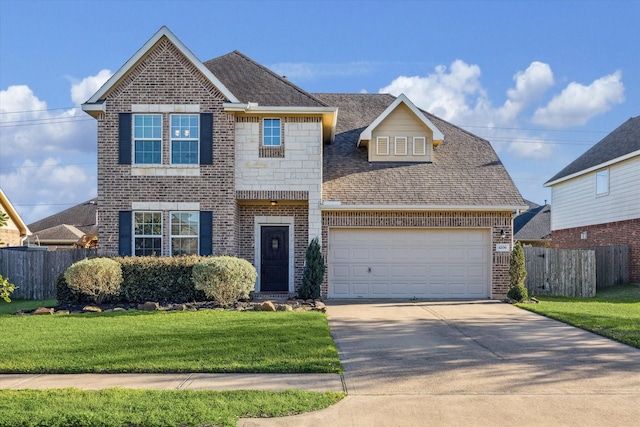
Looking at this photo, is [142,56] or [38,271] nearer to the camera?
[142,56]

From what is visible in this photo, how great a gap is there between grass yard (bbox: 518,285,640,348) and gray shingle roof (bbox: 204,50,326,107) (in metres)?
9.05

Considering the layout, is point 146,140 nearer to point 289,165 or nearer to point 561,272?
point 289,165

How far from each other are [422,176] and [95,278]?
1061 centimetres

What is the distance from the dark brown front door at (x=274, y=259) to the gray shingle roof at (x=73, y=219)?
92.9 feet

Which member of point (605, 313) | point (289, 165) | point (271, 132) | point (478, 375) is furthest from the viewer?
point (271, 132)

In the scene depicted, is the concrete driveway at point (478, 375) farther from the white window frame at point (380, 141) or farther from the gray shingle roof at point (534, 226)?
the gray shingle roof at point (534, 226)

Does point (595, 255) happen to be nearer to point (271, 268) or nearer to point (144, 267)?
point (271, 268)

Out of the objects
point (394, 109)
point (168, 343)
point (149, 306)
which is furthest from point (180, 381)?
point (394, 109)

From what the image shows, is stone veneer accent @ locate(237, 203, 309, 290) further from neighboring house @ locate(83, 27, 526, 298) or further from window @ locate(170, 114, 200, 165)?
window @ locate(170, 114, 200, 165)

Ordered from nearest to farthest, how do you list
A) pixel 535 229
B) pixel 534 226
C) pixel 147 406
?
1. pixel 147 406
2. pixel 535 229
3. pixel 534 226

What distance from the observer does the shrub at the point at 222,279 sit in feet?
50.6

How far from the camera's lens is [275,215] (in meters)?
18.8

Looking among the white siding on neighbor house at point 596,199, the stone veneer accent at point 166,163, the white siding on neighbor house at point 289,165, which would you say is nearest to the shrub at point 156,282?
the stone veneer accent at point 166,163

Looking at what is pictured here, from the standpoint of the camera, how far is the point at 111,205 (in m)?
17.6
